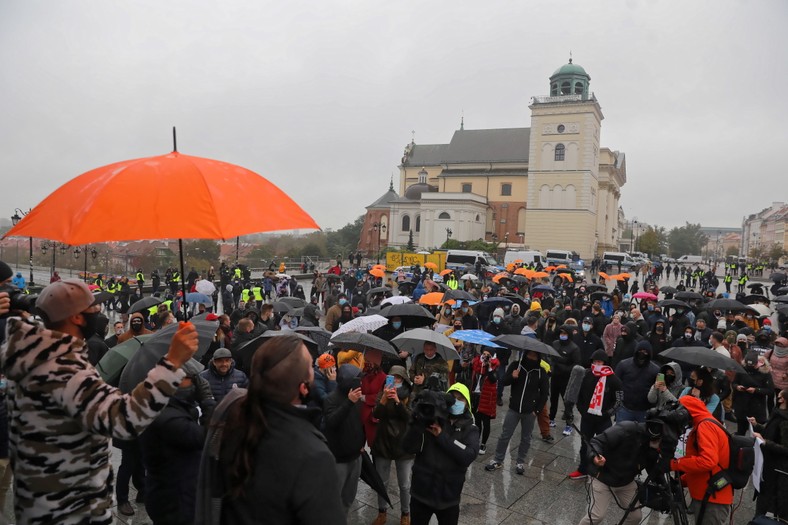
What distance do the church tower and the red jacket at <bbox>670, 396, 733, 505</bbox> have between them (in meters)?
57.4

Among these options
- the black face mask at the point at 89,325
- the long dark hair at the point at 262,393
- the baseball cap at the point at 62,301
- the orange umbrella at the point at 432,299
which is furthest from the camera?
the orange umbrella at the point at 432,299

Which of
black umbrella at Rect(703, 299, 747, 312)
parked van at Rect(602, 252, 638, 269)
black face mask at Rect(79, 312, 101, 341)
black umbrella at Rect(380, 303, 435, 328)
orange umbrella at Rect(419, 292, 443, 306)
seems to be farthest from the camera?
parked van at Rect(602, 252, 638, 269)

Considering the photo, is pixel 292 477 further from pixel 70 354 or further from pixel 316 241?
pixel 316 241

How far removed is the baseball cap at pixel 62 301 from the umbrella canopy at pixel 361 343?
3.25 metres

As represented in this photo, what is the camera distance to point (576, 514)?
5.04 m

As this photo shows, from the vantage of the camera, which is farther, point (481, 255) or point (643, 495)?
point (481, 255)

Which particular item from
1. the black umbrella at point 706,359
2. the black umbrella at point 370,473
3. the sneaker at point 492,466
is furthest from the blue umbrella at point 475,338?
the black umbrella at point 370,473

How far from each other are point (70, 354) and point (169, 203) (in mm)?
788

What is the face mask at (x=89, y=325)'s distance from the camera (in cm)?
230

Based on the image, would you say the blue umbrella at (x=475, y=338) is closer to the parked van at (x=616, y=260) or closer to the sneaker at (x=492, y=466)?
the sneaker at (x=492, y=466)

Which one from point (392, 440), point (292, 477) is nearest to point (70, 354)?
point (292, 477)

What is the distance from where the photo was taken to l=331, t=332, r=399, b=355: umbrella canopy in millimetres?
5270

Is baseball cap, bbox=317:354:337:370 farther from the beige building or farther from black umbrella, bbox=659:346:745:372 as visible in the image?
the beige building

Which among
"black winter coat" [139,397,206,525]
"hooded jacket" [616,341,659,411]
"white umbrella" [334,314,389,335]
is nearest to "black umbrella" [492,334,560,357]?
"hooded jacket" [616,341,659,411]
